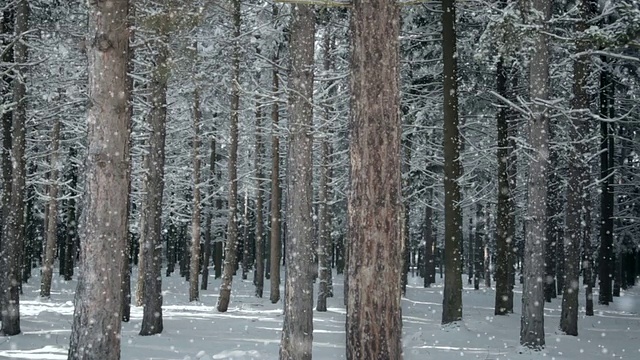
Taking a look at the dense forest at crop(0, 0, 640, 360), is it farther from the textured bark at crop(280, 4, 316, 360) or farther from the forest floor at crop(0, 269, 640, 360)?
the forest floor at crop(0, 269, 640, 360)

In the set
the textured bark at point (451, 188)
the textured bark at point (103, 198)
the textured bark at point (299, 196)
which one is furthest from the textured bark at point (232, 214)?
the textured bark at point (103, 198)

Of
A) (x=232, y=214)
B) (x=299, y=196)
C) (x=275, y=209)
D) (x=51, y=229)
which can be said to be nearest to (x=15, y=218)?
(x=299, y=196)

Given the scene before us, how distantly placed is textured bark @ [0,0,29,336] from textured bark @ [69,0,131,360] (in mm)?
7232

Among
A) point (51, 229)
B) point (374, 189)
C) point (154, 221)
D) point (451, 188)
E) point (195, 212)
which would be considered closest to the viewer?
point (374, 189)

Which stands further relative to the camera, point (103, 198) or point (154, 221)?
point (154, 221)

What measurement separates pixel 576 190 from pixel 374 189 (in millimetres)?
11977

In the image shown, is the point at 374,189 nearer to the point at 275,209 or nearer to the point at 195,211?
the point at 275,209

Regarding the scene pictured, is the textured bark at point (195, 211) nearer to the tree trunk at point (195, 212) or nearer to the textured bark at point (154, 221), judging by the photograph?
the tree trunk at point (195, 212)

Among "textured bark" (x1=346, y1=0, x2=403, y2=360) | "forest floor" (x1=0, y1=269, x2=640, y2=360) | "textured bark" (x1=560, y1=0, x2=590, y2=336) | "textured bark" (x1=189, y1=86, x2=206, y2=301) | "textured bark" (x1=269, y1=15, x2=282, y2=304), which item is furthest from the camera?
"textured bark" (x1=269, y1=15, x2=282, y2=304)

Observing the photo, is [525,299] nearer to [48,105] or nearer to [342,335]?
[342,335]

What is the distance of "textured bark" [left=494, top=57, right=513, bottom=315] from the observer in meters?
19.3

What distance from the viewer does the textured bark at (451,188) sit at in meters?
15.6

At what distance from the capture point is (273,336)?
15211 mm

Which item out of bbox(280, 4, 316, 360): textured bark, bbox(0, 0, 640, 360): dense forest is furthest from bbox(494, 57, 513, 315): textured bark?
bbox(280, 4, 316, 360): textured bark
